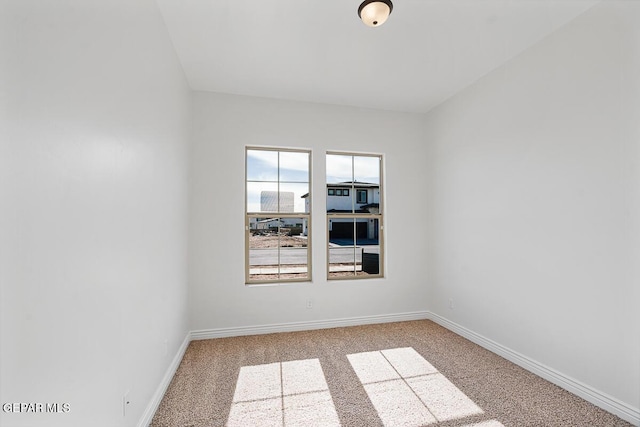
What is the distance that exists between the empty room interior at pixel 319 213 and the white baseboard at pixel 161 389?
0.06 feet

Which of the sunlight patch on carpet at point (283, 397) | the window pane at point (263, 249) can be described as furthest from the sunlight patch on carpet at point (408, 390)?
the window pane at point (263, 249)

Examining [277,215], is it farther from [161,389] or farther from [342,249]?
[161,389]

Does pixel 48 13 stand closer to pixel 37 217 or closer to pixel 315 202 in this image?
pixel 37 217

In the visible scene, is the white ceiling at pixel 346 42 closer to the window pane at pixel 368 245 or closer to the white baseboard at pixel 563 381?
the window pane at pixel 368 245

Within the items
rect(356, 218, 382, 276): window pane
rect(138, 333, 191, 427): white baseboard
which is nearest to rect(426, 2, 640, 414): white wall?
rect(356, 218, 382, 276): window pane

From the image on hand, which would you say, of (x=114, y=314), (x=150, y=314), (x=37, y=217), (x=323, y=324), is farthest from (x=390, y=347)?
(x=37, y=217)

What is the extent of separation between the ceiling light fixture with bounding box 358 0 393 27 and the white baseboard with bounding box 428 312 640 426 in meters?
3.04

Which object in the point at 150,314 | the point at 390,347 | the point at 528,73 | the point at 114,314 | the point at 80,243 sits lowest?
A: the point at 390,347

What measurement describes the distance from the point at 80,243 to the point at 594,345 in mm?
3269

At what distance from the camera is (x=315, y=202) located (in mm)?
4004

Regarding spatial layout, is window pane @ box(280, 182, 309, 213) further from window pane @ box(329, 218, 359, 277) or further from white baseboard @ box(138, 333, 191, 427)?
white baseboard @ box(138, 333, 191, 427)

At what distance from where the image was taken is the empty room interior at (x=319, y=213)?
1.16 m

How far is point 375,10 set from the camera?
2025 mm

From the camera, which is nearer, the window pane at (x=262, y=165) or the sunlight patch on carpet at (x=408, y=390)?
the sunlight patch on carpet at (x=408, y=390)
